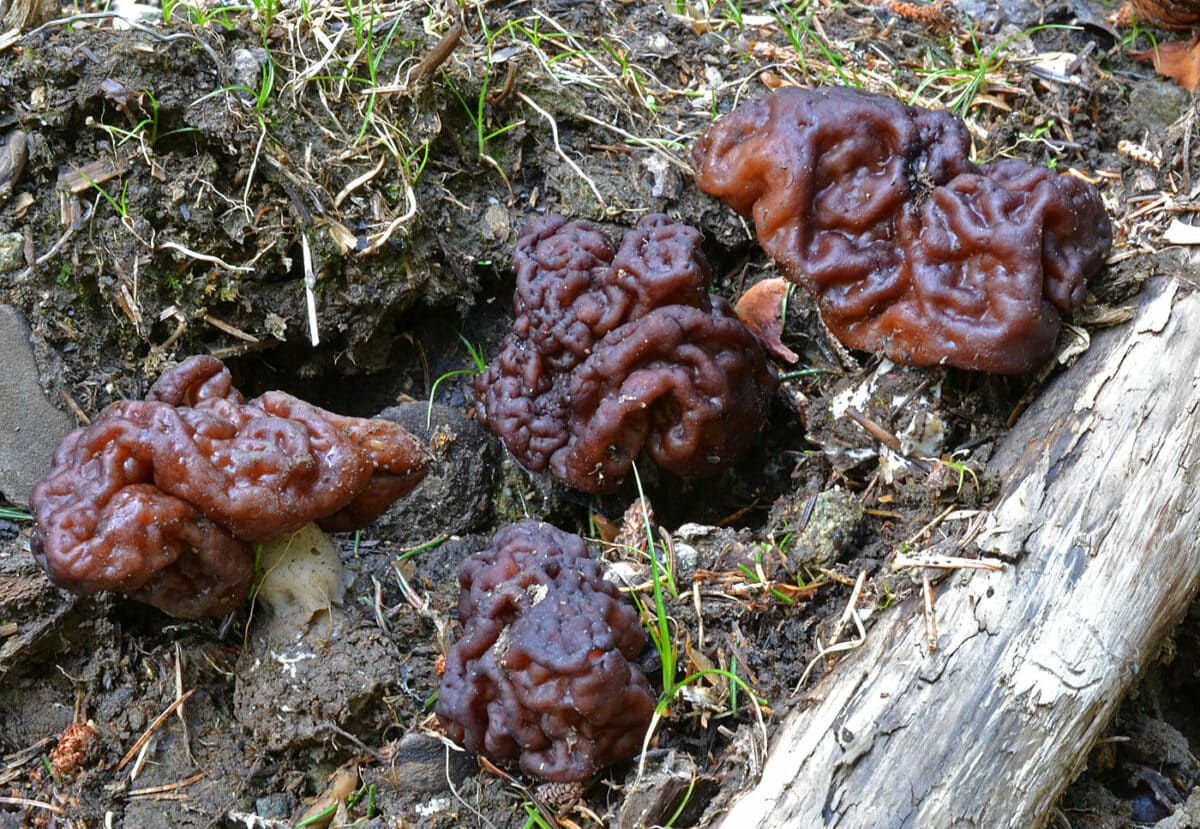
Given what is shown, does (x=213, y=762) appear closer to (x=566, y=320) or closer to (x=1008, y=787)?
(x=566, y=320)

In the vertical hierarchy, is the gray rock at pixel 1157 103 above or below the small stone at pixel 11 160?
below

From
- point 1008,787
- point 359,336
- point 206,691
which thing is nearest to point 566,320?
point 359,336

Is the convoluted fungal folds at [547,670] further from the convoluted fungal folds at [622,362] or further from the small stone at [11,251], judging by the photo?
the small stone at [11,251]

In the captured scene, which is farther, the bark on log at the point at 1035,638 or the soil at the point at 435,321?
the soil at the point at 435,321

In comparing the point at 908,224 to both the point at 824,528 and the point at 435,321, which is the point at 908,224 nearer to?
the point at 824,528

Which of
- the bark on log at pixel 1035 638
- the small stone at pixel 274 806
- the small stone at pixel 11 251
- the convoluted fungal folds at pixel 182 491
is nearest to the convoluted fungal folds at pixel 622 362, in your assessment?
the convoluted fungal folds at pixel 182 491

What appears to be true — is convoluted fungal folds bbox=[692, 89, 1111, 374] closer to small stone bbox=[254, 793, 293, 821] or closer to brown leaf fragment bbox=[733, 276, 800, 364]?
brown leaf fragment bbox=[733, 276, 800, 364]
